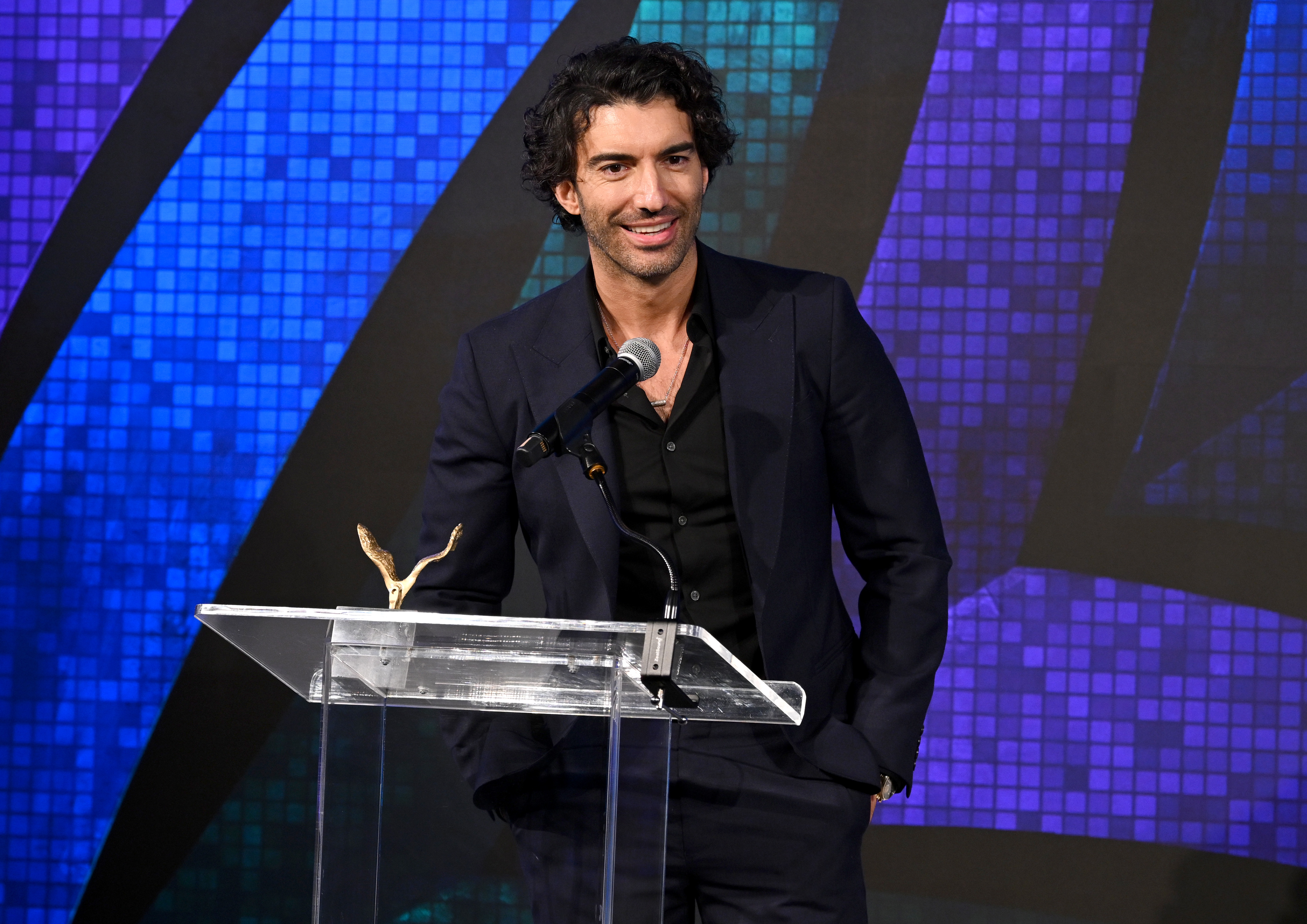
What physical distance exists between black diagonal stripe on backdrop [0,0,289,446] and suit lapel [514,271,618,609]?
192cm

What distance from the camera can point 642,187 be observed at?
1.91 metres

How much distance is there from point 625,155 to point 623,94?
12 cm

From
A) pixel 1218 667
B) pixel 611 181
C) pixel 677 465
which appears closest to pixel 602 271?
pixel 611 181

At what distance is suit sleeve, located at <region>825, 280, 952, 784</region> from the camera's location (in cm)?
188

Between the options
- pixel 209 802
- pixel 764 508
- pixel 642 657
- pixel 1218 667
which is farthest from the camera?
pixel 209 802

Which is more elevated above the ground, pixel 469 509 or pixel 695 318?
pixel 695 318

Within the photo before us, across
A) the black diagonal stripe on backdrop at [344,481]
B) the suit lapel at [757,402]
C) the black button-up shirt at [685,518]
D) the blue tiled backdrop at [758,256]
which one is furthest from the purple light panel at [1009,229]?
the black button-up shirt at [685,518]

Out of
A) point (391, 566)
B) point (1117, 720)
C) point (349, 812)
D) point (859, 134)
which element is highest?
point (859, 134)

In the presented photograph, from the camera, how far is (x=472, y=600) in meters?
1.99

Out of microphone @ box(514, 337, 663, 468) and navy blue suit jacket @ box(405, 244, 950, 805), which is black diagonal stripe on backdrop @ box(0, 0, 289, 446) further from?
microphone @ box(514, 337, 663, 468)

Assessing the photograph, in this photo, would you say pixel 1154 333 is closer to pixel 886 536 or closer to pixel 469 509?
pixel 886 536

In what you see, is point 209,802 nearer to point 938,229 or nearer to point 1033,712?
point 1033,712

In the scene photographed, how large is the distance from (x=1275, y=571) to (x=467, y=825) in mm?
2532

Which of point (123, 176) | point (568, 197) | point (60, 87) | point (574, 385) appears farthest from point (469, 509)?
point (60, 87)
